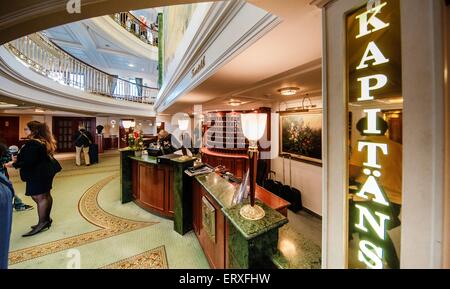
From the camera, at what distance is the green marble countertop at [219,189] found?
1688 millimetres

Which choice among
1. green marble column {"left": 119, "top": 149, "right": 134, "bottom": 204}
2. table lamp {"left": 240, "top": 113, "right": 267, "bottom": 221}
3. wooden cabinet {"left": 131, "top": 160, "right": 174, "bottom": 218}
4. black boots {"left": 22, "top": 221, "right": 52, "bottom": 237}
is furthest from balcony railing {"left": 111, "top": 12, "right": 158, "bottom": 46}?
table lamp {"left": 240, "top": 113, "right": 267, "bottom": 221}

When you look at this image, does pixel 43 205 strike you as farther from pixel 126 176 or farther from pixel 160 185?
pixel 160 185

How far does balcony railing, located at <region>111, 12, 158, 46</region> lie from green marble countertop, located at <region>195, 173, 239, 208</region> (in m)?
9.61

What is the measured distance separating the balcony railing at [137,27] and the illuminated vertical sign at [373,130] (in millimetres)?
10568

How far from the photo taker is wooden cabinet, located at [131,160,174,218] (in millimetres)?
3164

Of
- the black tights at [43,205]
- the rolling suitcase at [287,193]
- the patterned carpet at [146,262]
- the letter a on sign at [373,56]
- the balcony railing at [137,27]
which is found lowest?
the patterned carpet at [146,262]

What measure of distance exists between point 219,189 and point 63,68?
6.93 meters

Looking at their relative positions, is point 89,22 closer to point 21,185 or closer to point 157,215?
point 21,185

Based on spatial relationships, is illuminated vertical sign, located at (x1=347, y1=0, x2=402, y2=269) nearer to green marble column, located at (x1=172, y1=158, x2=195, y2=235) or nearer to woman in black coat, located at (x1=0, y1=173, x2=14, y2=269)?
woman in black coat, located at (x1=0, y1=173, x2=14, y2=269)

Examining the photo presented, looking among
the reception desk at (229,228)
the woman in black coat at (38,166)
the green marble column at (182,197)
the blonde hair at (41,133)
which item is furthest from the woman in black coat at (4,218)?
the blonde hair at (41,133)

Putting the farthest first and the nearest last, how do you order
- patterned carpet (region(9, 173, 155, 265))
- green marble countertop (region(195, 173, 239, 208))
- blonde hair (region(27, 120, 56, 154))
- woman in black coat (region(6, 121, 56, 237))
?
blonde hair (region(27, 120, 56, 154))
woman in black coat (region(6, 121, 56, 237))
patterned carpet (region(9, 173, 155, 265))
green marble countertop (region(195, 173, 239, 208))

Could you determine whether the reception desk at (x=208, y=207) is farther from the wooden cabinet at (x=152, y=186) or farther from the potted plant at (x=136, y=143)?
the potted plant at (x=136, y=143)

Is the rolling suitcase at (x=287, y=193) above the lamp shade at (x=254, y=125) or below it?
below
